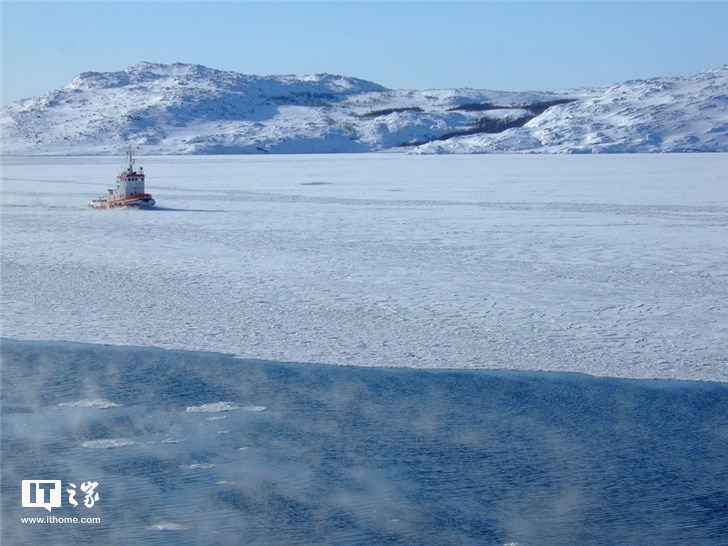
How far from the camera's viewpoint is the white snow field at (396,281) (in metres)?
5.95

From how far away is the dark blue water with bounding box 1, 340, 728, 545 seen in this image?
11.6 feet

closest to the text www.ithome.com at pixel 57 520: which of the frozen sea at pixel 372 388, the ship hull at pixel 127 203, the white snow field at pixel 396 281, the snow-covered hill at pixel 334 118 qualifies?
the frozen sea at pixel 372 388

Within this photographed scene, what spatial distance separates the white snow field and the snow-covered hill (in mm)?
32049

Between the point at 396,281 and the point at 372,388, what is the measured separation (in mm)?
2853

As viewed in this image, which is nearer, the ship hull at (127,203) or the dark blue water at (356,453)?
the dark blue water at (356,453)

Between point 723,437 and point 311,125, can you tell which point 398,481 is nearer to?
point 723,437

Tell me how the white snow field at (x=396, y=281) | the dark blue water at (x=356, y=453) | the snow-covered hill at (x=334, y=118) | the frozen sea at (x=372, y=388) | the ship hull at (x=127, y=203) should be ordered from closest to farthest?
1. the dark blue water at (x=356, y=453)
2. the frozen sea at (x=372, y=388)
3. the white snow field at (x=396, y=281)
4. the ship hull at (x=127, y=203)
5. the snow-covered hill at (x=334, y=118)

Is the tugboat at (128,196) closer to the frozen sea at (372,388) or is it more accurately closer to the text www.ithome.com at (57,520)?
the frozen sea at (372,388)

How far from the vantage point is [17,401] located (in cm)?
493

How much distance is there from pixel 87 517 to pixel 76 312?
354cm

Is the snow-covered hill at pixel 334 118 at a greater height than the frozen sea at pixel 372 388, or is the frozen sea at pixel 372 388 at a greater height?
the snow-covered hill at pixel 334 118

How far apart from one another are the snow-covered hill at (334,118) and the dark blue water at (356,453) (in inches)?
1551

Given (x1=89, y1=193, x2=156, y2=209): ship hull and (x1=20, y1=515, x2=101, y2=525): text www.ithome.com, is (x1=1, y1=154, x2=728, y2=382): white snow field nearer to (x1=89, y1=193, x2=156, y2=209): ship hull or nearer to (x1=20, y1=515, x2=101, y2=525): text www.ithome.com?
(x1=89, y1=193, x2=156, y2=209): ship hull

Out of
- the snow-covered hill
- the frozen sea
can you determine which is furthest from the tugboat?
the snow-covered hill
